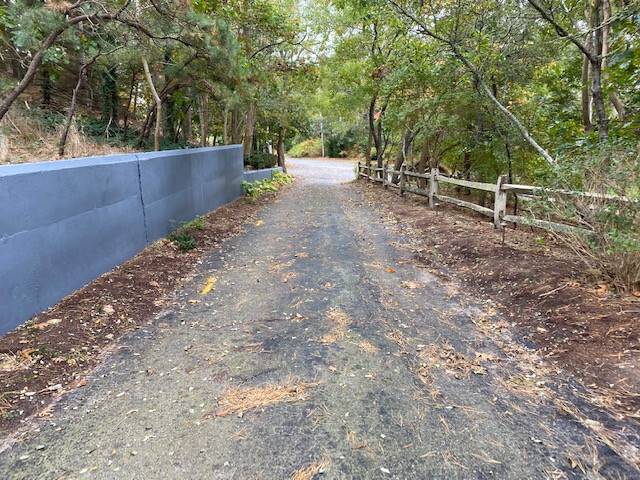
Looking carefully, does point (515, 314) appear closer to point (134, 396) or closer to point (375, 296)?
point (375, 296)

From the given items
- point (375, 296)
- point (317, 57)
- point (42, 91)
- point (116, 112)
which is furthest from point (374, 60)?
point (375, 296)

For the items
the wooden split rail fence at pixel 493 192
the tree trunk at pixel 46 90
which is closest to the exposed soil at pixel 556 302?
the wooden split rail fence at pixel 493 192

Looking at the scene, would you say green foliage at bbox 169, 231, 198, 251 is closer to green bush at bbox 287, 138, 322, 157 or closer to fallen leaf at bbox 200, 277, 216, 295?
fallen leaf at bbox 200, 277, 216, 295

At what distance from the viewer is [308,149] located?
47.9m

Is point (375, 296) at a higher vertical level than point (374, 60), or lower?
lower

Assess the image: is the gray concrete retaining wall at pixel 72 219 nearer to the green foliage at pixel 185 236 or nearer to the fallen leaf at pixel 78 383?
the green foliage at pixel 185 236

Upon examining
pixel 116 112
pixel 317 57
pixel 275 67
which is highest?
pixel 317 57

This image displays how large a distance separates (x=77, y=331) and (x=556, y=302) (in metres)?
4.48

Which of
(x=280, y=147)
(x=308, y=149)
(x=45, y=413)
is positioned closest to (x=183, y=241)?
(x=45, y=413)

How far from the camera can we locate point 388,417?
2508 mm

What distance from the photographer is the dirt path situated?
2139 millimetres

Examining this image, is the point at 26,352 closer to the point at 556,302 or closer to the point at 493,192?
the point at 556,302

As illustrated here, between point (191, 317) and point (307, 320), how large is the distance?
1207mm

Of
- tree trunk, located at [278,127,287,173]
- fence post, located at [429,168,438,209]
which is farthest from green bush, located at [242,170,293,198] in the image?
fence post, located at [429,168,438,209]
